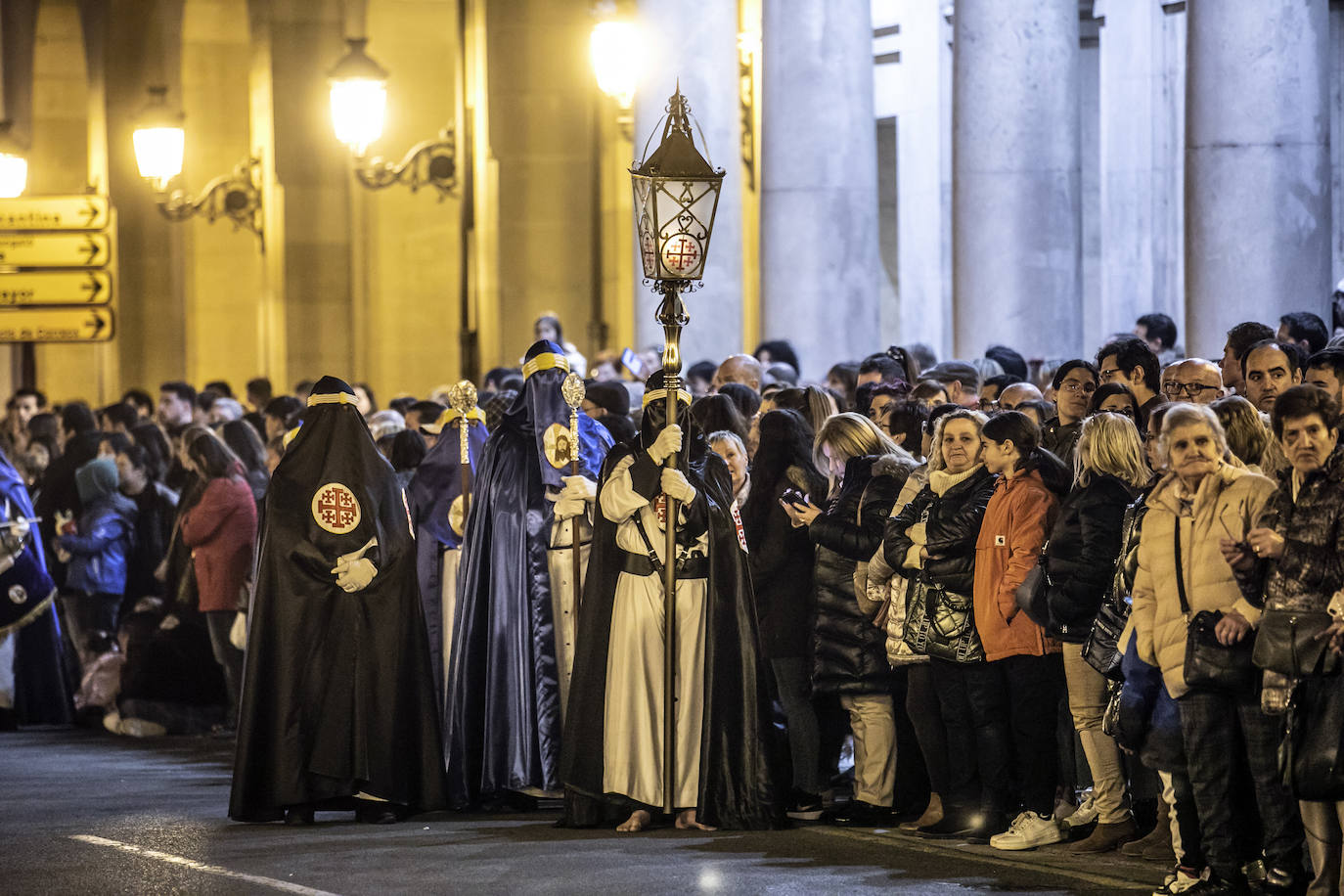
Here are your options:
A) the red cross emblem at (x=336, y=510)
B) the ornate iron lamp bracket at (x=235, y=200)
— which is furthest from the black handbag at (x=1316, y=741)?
the ornate iron lamp bracket at (x=235, y=200)

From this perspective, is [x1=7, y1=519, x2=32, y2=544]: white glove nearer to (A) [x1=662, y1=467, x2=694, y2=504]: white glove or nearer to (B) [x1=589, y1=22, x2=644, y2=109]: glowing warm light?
(B) [x1=589, y1=22, x2=644, y2=109]: glowing warm light

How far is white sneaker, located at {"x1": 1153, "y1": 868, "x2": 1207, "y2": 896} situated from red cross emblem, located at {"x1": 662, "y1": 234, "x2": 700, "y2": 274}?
13.2 ft

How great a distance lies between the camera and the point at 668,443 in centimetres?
1110

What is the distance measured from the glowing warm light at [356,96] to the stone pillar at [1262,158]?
8.98 m

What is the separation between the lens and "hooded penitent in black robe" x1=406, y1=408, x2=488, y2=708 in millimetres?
12930

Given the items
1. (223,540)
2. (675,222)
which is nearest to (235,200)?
(223,540)

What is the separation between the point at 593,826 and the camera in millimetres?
11148

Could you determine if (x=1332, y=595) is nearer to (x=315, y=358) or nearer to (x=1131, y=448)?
(x=1131, y=448)

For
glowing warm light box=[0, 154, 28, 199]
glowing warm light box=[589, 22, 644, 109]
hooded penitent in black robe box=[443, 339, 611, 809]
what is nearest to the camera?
hooded penitent in black robe box=[443, 339, 611, 809]

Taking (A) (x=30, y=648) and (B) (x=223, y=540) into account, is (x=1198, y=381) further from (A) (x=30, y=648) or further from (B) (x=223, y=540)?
(A) (x=30, y=648)

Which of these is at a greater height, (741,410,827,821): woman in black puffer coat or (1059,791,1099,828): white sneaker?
(741,410,827,821): woman in black puffer coat

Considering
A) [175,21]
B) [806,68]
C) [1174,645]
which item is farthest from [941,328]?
[175,21]

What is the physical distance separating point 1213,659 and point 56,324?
13830 millimetres

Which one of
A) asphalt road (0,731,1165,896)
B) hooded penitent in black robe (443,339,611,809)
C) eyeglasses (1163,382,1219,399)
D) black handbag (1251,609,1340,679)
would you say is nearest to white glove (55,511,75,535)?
asphalt road (0,731,1165,896)
